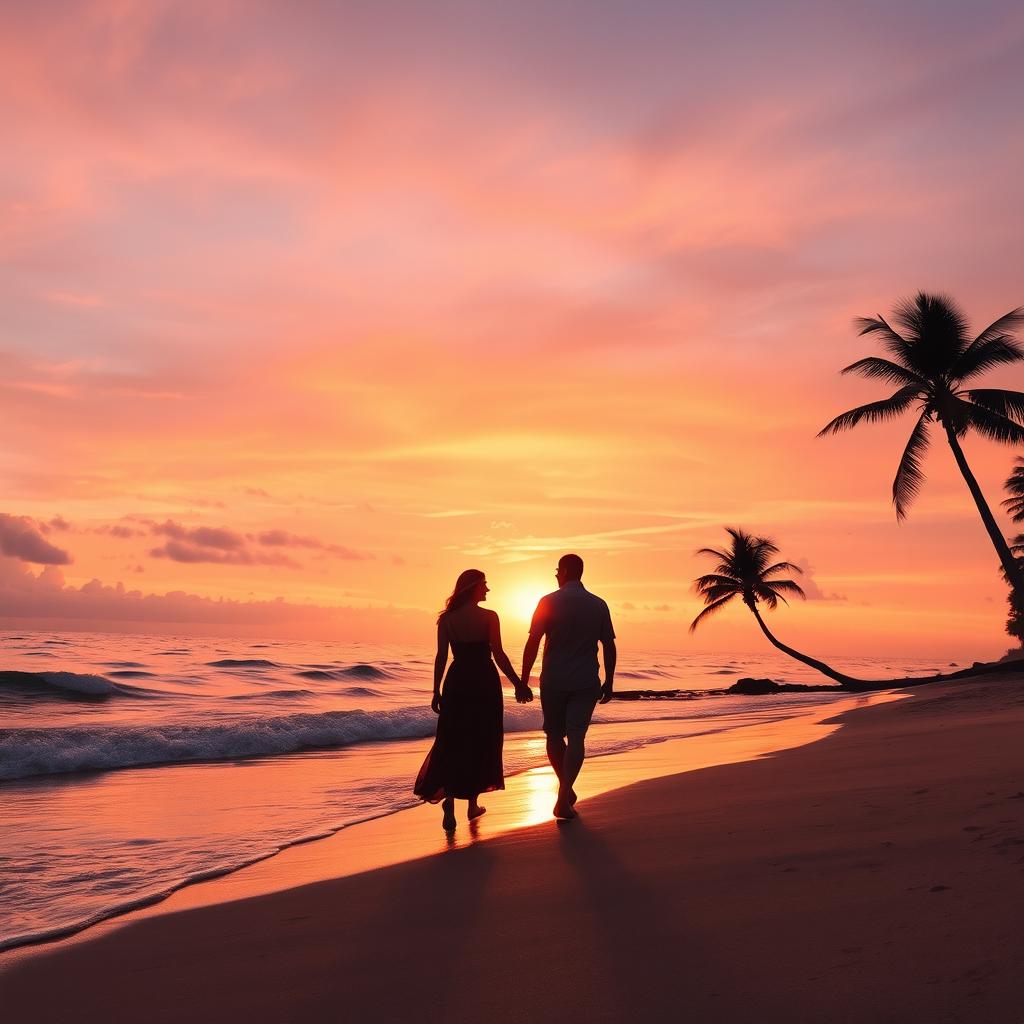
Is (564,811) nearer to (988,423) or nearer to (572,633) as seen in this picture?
(572,633)

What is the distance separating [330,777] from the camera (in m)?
13.2

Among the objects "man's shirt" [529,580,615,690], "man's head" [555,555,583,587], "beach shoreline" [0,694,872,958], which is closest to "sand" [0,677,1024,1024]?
"beach shoreline" [0,694,872,958]

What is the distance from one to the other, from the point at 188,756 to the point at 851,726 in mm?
11547

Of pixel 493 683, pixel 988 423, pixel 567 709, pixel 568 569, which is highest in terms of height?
pixel 988 423

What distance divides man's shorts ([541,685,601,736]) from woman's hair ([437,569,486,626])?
1.07m

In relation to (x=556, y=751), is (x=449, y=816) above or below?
below

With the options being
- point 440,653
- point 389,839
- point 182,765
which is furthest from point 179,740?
point 440,653

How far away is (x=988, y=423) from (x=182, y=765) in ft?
81.5

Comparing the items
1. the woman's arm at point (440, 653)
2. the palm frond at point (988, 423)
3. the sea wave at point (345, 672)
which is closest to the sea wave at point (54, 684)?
the sea wave at point (345, 672)

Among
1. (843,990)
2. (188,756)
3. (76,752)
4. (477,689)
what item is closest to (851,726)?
(477,689)

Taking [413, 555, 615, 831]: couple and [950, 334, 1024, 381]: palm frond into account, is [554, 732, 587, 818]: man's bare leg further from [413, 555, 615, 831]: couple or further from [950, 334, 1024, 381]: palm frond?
[950, 334, 1024, 381]: palm frond

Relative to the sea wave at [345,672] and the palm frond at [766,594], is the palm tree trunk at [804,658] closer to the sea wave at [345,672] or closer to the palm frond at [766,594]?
the palm frond at [766,594]

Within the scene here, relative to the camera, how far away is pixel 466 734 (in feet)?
27.2

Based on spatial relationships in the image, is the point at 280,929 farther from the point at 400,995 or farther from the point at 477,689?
the point at 477,689
